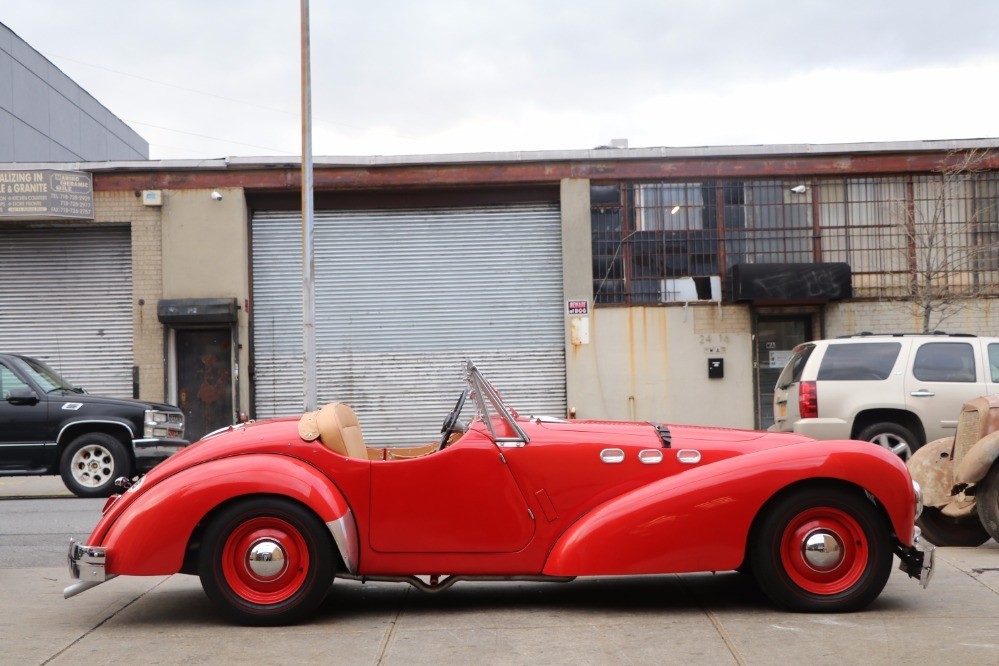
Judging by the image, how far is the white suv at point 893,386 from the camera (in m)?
11.7

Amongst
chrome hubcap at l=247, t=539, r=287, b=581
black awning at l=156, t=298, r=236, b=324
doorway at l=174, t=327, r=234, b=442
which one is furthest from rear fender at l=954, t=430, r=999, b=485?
doorway at l=174, t=327, r=234, b=442

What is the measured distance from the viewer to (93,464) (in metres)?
12.7

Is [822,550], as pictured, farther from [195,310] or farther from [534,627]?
[195,310]

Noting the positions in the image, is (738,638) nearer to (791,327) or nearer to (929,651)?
(929,651)

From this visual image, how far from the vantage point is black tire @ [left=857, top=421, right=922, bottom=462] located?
38.4ft

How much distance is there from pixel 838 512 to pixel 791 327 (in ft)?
50.2

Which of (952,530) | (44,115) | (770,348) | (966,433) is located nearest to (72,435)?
(952,530)

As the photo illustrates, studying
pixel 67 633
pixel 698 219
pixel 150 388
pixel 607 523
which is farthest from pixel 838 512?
pixel 150 388

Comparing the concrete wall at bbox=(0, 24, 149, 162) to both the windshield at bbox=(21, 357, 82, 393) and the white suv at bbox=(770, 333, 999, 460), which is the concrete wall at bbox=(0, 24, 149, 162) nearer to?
the windshield at bbox=(21, 357, 82, 393)

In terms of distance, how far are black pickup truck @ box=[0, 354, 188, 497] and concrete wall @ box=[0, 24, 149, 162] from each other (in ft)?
72.9

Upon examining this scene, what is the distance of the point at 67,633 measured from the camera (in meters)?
5.38

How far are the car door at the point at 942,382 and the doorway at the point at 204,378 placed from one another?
1279 cm

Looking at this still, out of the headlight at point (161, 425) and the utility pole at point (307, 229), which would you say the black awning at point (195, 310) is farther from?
the headlight at point (161, 425)

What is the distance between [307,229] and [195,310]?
362 centimetres
